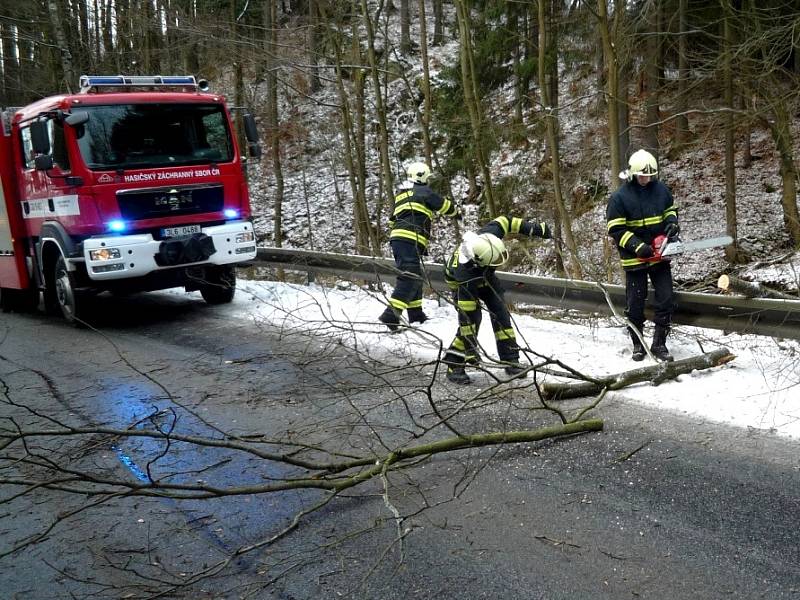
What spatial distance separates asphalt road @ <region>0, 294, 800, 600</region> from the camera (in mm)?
3072

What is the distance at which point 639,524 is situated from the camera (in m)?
3.46

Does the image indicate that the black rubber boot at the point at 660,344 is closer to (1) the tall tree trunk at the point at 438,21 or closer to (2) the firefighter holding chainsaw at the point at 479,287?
(2) the firefighter holding chainsaw at the point at 479,287

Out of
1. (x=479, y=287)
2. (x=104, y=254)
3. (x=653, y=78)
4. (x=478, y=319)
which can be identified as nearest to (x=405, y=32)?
(x=653, y=78)

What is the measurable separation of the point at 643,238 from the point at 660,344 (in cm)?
96

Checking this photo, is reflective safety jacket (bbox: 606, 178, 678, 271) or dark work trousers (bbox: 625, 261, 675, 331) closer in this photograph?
dark work trousers (bbox: 625, 261, 675, 331)

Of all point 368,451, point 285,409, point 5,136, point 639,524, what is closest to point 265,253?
point 5,136

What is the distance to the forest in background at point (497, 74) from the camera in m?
10.4

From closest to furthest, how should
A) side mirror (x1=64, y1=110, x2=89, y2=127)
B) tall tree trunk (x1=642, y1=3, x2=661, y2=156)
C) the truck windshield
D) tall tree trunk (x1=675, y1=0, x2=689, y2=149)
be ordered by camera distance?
side mirror (x1=64, y1=110, x2=89, y2=127)
the truck windshield
tall tree trunk (x1=675, y1=0, x2=689, y2=149)
tall tree trunk (x1=642, y1=3, x2=661, y2=156)

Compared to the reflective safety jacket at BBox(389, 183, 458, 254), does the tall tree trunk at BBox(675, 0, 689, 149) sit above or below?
above

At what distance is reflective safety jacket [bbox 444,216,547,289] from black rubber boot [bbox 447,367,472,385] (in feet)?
2.33

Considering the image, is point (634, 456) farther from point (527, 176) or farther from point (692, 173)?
point (692, 173)

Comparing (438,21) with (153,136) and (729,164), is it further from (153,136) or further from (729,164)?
(153,136)

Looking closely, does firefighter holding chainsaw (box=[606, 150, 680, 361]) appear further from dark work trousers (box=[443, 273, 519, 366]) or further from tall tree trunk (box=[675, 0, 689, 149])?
tall tree trunk (box=[675, 0, 689, 149])

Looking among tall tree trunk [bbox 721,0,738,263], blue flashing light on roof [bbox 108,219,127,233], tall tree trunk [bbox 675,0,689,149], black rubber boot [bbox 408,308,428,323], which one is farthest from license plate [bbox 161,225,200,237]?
tall tree trunk [bbox 721,0,738,263]
